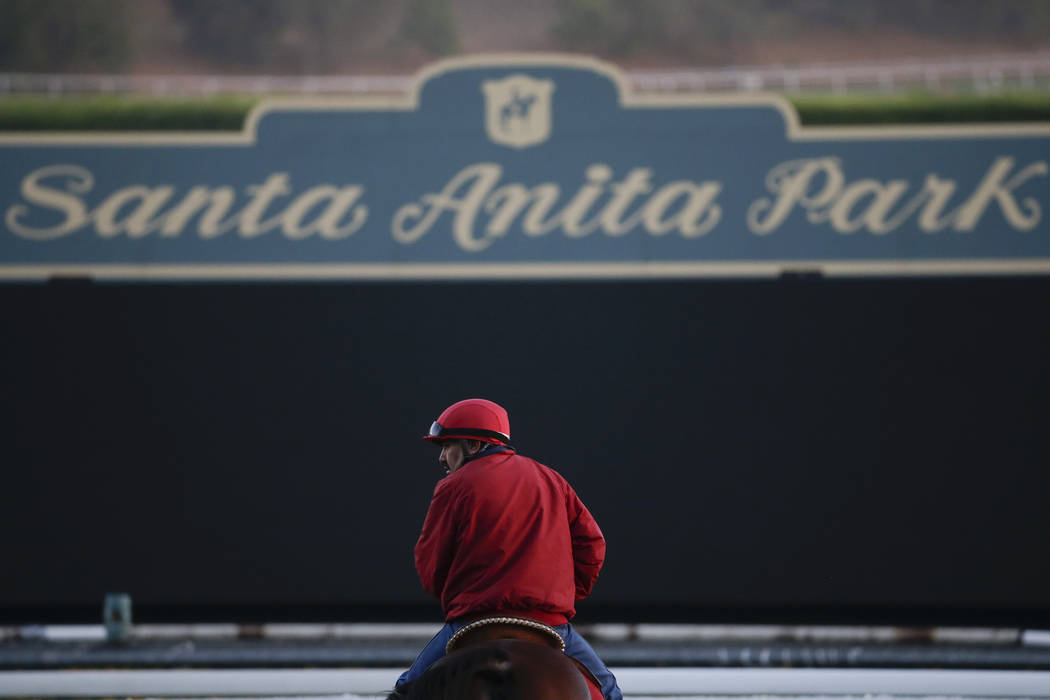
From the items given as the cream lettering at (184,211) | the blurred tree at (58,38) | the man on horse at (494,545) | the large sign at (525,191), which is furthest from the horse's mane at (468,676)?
the blurred tree at (58,38)

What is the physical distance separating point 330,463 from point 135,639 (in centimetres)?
210

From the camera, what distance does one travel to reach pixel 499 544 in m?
3.17

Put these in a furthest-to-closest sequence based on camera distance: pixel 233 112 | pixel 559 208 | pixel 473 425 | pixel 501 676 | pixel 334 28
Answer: pixel 334 28 < pixel 233 112 < pixel 559 208 < pixel 473 425 < pixel 501 676

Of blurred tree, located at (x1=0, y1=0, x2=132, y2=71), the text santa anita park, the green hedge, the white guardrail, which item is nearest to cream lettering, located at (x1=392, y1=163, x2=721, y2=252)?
the text santa anita park

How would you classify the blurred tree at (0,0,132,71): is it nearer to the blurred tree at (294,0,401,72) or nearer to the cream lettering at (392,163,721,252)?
the blurred tree at (294,0,401,72)

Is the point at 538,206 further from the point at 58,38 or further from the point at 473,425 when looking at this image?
the point at 473,425

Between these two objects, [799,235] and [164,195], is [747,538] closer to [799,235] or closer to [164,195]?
[799,235]

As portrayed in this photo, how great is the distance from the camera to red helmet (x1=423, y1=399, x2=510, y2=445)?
132 inches

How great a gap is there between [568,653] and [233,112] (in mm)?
6962

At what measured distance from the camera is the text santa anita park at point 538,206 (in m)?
8.37

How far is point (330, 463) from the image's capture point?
26.0ft

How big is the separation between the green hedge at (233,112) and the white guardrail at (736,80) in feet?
0.60

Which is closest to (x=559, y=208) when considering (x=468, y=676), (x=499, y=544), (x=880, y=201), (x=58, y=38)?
(x=880, y=201)

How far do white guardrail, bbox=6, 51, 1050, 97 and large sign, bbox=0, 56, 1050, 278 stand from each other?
0.66 meters
